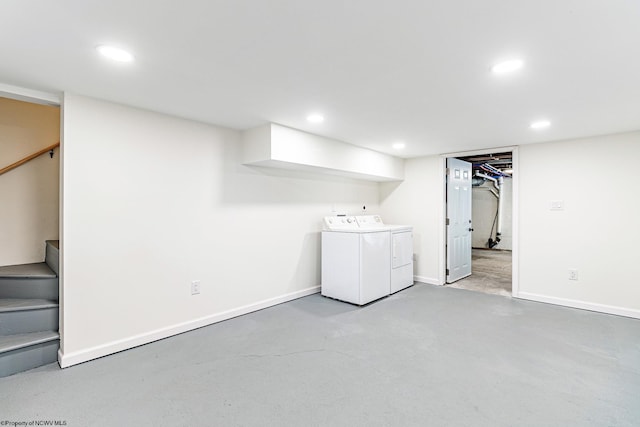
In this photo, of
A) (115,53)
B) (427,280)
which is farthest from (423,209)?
(115,53)

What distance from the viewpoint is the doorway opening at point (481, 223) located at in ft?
16.6

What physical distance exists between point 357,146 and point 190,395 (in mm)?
3457

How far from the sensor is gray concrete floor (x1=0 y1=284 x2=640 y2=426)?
1839mm

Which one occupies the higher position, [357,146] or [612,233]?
[357,146]

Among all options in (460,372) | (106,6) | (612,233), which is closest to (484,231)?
(612,233)

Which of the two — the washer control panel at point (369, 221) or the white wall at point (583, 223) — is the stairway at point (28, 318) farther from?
the white wall at point (583, 223)

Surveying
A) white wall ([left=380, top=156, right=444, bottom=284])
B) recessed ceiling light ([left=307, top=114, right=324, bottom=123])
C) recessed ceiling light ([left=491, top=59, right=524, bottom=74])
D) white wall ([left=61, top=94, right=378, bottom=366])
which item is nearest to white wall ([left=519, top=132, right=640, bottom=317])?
white wall ([left=380, top=156, right=444, bottom=284])

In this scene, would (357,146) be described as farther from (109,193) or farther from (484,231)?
(484,231)

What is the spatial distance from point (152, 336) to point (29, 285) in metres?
1.09

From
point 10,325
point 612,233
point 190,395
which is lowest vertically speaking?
point 190,395

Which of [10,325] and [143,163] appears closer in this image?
[10,325]

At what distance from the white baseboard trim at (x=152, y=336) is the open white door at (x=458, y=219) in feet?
9.49

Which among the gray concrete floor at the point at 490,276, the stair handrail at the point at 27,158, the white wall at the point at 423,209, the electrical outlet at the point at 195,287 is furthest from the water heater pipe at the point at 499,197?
the stair handrail at the point at 27,158

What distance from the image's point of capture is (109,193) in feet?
8.53
